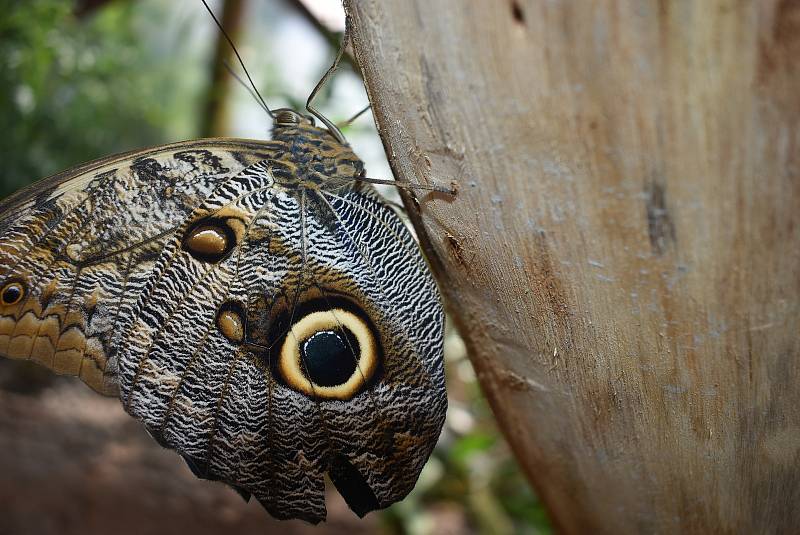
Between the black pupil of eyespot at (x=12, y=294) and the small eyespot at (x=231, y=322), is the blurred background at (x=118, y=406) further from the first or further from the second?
the black pupil of eyespot at (x=12, y=294)

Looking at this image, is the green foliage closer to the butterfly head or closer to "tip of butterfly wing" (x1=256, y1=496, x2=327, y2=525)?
the butterfly head

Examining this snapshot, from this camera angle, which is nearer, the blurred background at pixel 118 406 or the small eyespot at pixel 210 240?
the small eyespot at pixel 210 240

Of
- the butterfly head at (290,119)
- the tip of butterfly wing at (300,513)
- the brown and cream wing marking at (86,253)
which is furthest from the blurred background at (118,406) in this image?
the tip of butterfly wing at (300,513)

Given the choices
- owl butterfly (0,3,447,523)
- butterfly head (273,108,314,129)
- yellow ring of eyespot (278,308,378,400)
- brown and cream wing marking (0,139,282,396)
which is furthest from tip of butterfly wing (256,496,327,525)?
butterfly head (273,108,314,129)

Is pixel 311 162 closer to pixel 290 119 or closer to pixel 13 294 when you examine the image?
pixel 290 119

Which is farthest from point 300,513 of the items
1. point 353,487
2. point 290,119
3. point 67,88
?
point 67,88

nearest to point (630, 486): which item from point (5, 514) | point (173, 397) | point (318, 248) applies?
point (318, 248)

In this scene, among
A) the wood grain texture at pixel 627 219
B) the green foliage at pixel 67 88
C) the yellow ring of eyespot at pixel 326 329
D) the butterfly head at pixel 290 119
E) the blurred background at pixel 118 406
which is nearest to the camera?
the wood grain texture at pixel 627 219
